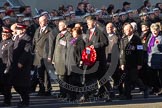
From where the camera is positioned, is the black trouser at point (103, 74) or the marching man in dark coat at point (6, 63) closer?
the marching man in dark coat at point (6, 63)

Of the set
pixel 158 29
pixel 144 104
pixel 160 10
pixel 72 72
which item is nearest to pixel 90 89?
pixel 72 72

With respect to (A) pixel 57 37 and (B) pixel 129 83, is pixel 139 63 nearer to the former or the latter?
(B) pixel 129 83

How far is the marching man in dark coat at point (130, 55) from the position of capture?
14281 mm

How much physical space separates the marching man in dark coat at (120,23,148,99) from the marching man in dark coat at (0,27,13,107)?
2.87 metres

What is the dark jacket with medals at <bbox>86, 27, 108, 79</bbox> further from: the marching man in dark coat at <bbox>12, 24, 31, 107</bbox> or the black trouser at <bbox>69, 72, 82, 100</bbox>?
the marching man in dark coat at <bbox>12, 24, 31, 107</bbox>

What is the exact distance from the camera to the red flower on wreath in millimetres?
13641

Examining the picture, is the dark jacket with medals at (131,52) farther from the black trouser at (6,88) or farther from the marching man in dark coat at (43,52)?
the black trouser at (6,88)

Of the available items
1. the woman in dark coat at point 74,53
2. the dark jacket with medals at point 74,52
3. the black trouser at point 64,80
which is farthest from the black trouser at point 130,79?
the black trouser at point 64,80

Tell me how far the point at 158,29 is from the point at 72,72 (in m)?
2.84

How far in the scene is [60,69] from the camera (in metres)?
14.1

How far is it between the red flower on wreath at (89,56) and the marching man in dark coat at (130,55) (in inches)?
35.4

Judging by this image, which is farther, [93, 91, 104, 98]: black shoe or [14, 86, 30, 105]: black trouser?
[93, 91, 104, 98]: black shoe

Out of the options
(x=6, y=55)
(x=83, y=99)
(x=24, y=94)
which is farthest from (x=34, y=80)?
(x=6, y=55)

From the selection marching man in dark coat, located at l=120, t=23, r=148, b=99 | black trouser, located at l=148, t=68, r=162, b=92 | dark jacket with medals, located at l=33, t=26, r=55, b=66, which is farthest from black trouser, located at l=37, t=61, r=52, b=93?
black trouser, located at l=148, t=68, r=162, b=92
